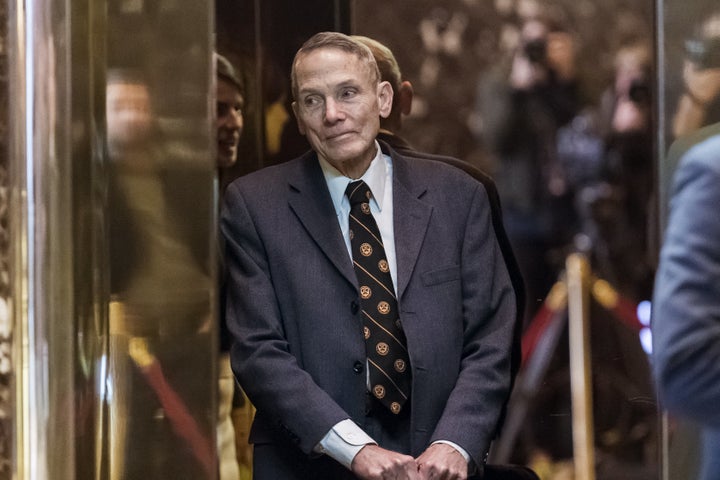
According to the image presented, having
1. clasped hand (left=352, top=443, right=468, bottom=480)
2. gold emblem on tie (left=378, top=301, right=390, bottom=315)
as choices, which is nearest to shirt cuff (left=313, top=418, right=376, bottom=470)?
clasped hand (left=352, top=443, right=468, bottom=480)

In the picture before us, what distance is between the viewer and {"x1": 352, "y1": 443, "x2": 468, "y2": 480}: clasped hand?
107 inches

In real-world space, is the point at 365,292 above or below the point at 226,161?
below

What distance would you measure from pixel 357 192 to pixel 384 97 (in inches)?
9.8

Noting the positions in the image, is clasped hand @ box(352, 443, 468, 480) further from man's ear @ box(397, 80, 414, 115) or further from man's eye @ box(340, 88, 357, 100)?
man's ear @ box(397, 80, 414, 115)

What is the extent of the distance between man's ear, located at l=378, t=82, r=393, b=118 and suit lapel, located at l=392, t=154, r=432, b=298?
0.12 m

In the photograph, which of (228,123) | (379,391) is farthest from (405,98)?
(379,391)

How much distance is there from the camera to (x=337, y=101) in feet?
9.71

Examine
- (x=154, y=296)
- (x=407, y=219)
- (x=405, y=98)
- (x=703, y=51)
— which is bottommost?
(x=154, y=296)

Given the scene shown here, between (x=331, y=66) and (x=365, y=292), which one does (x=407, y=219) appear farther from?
(x=331, y=66)

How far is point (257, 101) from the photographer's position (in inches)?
135

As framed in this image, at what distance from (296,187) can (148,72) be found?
610 millimetres

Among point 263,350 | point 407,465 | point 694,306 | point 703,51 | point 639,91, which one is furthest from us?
point 639,91

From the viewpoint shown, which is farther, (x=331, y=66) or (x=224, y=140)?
(x=224, y=140)

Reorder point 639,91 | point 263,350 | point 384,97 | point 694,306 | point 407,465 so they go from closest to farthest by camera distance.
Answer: point 694,306 < point 407,465 < point 263,350 < point 384,97 < point 639,91
